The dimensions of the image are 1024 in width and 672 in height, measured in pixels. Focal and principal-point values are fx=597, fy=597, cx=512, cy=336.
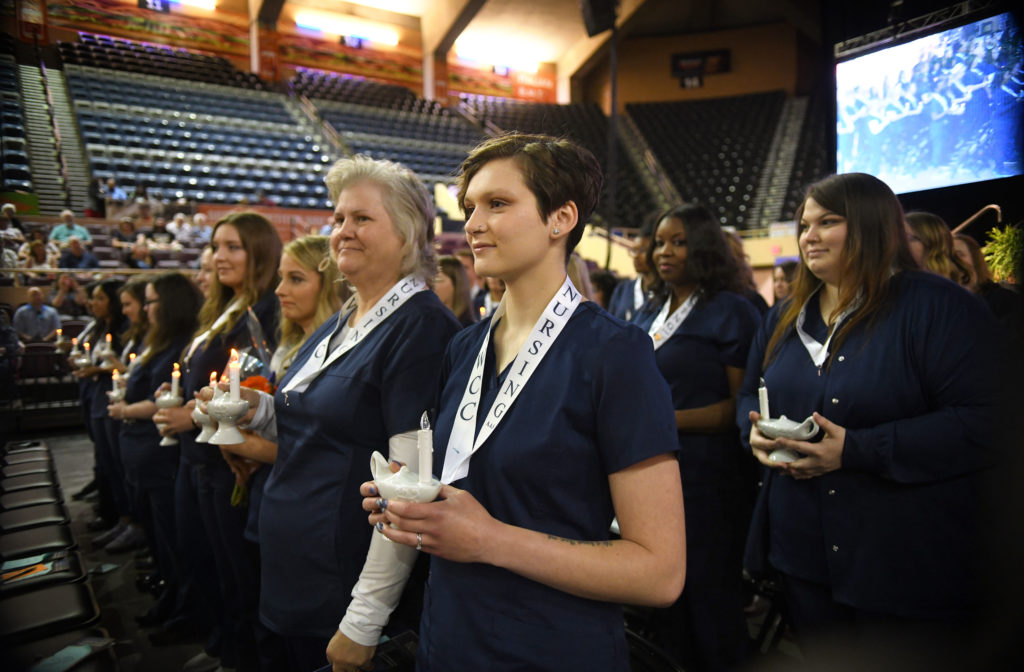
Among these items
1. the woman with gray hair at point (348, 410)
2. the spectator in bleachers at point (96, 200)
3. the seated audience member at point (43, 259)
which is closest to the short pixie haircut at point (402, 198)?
the woman with gray hair at point (348, 410)

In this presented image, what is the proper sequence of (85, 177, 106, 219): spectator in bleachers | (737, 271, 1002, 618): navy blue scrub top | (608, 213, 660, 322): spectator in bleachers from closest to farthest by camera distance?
(737, 271, 1002, 618): navy blue scrub top, (608, 213, 660, 322): spectator in bleachers, (85, 177, 106, 219): spectator in bleachers

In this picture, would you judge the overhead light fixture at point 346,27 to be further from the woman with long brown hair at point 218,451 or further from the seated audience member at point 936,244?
the seated audience member at point 936,244

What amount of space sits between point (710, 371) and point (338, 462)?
127cm

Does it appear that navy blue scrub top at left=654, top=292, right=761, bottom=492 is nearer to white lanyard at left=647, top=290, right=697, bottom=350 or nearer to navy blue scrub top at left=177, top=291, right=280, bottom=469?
white lanyard at left=647, top=290, right=697, bottom=350

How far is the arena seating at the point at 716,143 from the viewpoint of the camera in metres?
14.0

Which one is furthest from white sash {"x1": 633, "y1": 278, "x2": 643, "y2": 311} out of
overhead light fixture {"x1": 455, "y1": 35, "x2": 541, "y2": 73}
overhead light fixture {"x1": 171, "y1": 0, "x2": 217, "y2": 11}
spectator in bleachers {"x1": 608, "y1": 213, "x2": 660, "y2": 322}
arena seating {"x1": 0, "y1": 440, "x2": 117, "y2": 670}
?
overhead light fixture {"x1": 455, "y1": 35, "x2": 541, "y2": 73}

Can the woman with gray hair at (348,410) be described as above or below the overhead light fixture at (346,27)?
below

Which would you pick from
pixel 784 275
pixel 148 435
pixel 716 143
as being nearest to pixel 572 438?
pixel 148 435

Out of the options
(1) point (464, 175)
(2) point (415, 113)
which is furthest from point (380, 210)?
(2) point (415, 113)

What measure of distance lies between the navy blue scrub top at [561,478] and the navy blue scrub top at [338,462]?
412mm

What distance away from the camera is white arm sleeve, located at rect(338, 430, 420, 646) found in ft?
3.64

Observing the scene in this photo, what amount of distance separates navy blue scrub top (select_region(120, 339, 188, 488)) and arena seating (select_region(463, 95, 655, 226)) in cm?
1202

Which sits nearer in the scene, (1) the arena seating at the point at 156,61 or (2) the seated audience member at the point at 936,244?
(2) the seated audience member at the point at 936,244

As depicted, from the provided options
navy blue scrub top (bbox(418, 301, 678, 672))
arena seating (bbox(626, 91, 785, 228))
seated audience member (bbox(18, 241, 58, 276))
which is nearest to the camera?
navy blue scrub top (bbox(418, 301, 678, 672))
